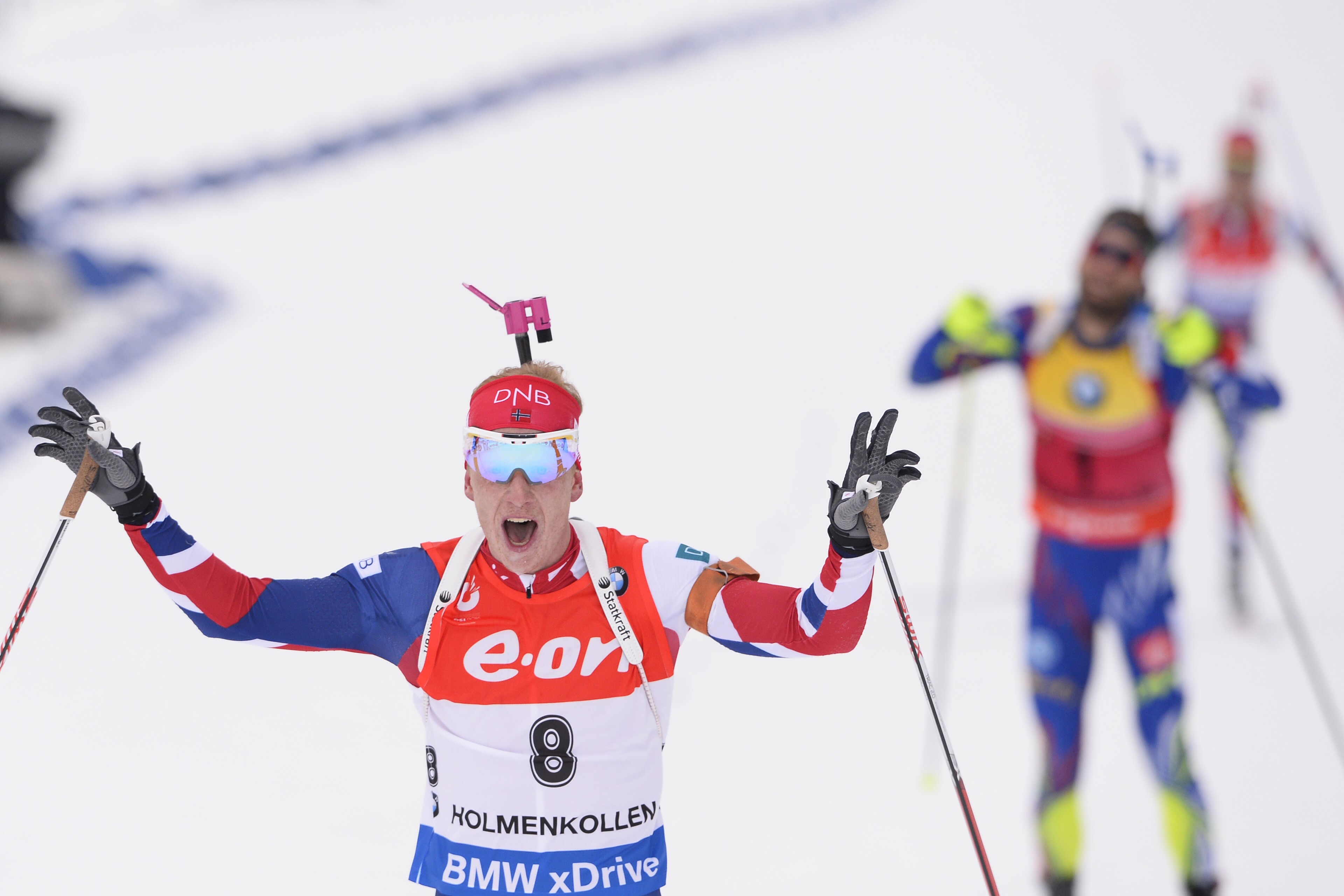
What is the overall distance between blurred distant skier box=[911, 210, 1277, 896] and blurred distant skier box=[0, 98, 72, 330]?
6626 millimetres

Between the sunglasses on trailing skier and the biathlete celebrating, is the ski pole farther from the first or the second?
the biathlete celebrating

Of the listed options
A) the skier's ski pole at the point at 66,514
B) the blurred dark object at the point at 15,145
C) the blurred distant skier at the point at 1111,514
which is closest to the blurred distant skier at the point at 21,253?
the blurred dark object at the point at 15,145

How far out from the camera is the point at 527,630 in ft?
8.63

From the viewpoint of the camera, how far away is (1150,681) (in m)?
4.03

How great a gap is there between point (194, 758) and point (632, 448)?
2846mm

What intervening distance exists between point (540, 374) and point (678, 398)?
16.7ft

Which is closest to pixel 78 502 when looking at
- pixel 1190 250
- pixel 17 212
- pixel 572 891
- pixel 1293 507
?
pixel 572 891

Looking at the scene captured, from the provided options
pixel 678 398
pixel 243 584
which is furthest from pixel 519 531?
pixel 678 398

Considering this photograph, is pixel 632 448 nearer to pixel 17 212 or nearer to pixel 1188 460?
pixel 1188 460

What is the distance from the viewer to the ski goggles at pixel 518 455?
2.59m

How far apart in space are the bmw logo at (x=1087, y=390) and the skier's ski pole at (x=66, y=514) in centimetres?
279

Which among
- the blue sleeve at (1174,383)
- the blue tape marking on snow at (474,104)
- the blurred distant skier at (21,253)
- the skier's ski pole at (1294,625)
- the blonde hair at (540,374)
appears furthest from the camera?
the blue tape marking on snow at (474,104)

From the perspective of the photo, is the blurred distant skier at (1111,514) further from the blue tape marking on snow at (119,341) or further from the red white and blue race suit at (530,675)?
the blue tape marking on snow at (119,341)

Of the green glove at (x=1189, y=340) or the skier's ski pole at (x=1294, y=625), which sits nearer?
the green glove at (x=1189, y=340)
